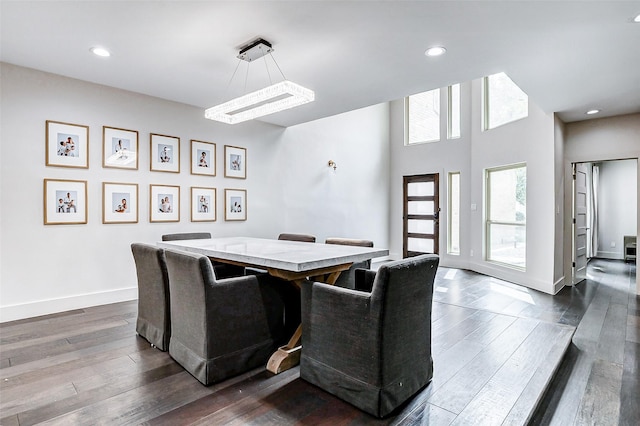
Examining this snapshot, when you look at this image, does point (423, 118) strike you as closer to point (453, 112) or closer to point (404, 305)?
point (453, 112)

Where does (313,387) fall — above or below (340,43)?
below

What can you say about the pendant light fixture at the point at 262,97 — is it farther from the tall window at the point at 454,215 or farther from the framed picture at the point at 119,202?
the tall window at the point at 454,215

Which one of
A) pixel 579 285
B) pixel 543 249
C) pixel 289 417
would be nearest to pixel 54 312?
pixel 289 417

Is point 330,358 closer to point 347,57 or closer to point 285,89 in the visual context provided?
point 285,89

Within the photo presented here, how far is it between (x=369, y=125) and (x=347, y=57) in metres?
4.24

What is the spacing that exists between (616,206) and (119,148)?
9.76m

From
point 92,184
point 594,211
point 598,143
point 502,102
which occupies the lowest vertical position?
point 594,211

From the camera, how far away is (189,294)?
7.13ft

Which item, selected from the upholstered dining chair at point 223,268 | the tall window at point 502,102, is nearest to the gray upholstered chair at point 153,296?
the upholstered dining chair at point 223,268

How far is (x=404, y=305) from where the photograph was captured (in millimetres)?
1832

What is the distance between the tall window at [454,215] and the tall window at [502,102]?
1222 mm

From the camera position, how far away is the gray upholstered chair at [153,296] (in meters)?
2.54

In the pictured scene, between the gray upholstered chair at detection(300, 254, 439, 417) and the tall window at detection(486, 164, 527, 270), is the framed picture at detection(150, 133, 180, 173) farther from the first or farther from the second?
the tall window at detection(486, 164, 527, 270)

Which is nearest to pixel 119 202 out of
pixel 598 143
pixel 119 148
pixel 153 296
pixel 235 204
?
pixel 119 148
